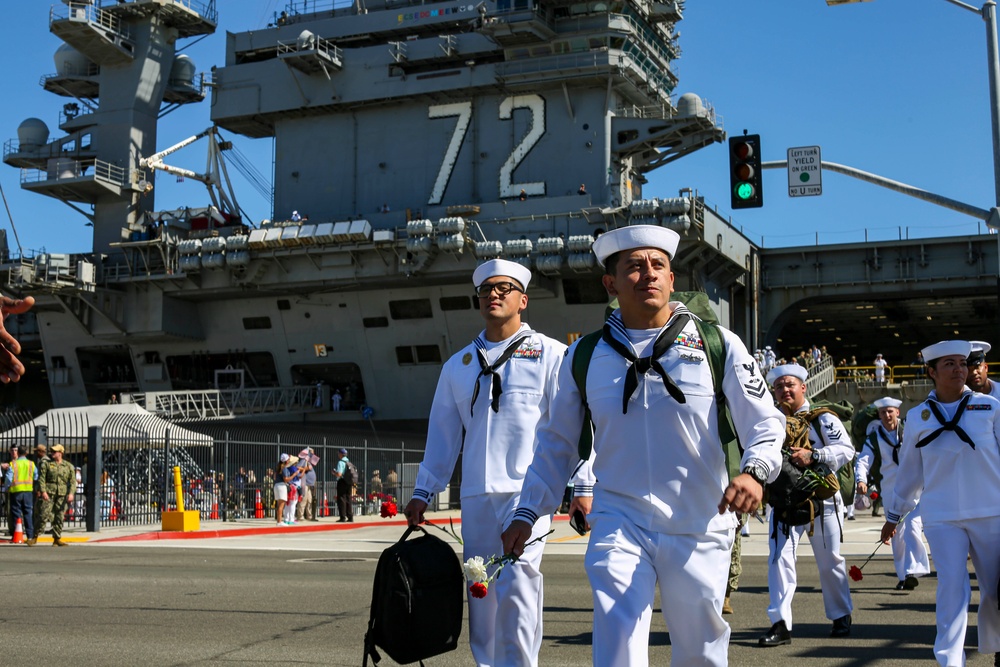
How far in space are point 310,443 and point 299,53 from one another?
1886 centimetres

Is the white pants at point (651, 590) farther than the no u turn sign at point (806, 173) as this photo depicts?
No

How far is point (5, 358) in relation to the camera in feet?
12.5

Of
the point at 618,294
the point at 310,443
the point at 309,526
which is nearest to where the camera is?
the point at 618,294

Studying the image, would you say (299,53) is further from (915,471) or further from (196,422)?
(915,471)

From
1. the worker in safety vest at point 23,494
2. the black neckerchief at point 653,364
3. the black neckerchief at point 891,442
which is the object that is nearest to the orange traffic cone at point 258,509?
the worker in safety vest at point 23,494

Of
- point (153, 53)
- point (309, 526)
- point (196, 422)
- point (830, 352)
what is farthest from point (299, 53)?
point (830, 352)

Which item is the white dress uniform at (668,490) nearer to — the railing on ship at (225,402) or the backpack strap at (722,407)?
the backpack strap at (722,407)

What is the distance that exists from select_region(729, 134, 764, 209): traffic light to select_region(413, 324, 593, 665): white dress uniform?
42.3 ft

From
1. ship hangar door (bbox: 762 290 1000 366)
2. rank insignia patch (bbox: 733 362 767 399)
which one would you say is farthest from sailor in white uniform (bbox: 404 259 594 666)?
ship hangar door (bbox: 762 290 1000 366)

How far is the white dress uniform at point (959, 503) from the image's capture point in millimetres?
6957

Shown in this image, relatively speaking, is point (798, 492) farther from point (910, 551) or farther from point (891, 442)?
point (891, 442)

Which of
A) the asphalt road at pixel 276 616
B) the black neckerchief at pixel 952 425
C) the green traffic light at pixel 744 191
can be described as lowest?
the asphalt road at pixel 276 616

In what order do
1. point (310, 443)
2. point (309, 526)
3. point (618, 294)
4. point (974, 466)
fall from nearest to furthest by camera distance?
1. point (618, 294)
2. point (974, 466)
3. point (309, 526)
4. point (310, 443)

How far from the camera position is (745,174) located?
18.7 m
